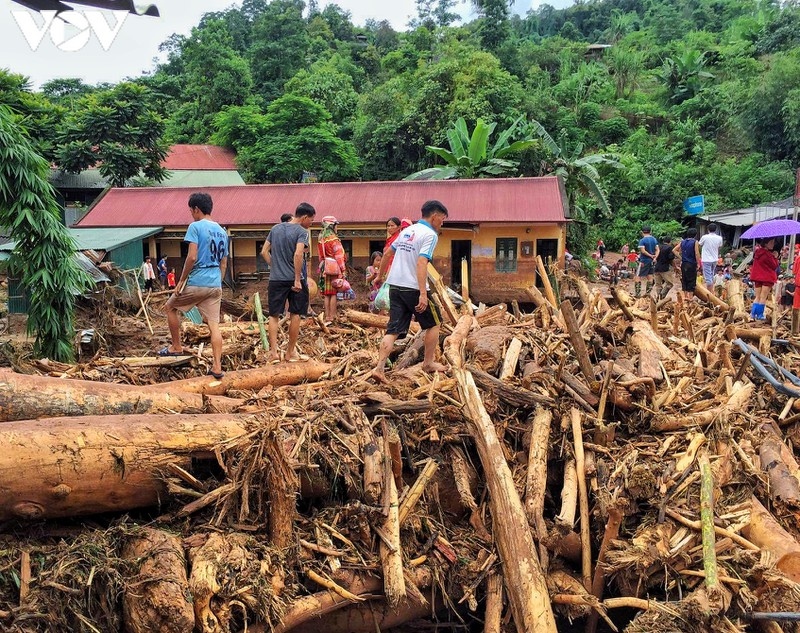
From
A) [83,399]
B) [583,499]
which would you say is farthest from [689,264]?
[83,399]

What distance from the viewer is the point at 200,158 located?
3388 cm

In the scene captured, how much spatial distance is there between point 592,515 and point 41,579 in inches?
148

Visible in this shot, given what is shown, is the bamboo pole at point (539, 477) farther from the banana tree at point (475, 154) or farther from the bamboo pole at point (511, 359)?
the banana tree at point (475, 154)

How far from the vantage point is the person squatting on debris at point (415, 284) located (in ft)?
19.7

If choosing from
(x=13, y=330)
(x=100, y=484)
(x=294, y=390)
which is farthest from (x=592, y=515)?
(x=13, y=330)

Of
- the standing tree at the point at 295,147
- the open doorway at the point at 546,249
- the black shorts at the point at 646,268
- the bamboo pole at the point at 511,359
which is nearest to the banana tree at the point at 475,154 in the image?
the open doorway at the point at 546,249

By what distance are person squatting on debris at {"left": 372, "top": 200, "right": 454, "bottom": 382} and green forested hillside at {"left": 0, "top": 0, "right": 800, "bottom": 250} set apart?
19.4 meters

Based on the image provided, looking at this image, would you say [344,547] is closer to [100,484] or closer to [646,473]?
[100,484]

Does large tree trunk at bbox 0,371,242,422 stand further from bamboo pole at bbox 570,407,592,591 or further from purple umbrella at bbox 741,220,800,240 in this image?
purple umbrella at bbox 741,220,800,240

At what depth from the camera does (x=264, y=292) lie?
61.9 ft

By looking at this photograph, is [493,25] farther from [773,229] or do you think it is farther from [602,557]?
[602,557]

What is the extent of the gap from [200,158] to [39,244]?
84.1ft

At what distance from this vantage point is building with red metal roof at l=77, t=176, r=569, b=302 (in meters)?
18.5

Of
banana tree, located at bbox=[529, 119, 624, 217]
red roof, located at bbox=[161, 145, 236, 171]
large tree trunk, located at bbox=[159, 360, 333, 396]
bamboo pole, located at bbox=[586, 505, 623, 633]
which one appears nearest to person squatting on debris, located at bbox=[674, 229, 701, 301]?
large tree trunk, located at bbox=[159, 360, 333, 396]
